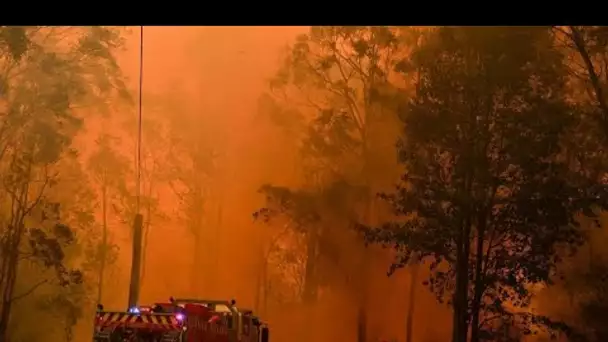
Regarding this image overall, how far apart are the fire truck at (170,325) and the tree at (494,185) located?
5.42 feet

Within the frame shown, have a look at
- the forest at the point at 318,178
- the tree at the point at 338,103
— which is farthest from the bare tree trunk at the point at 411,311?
the tree at the point at 338,103

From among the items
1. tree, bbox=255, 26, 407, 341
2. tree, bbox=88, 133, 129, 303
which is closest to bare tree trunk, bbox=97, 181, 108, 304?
tree, bbox=88, 133, 129, 303

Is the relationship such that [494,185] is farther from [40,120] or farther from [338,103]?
[40,120]

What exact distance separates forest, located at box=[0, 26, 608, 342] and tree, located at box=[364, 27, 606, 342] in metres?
0.02

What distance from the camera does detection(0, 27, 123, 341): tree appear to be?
21.4ft

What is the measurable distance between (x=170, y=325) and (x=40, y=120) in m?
2.76

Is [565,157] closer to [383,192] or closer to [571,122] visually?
[571,122]

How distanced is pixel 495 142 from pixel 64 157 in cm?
383

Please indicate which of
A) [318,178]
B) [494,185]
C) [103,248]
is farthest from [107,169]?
[494,185]

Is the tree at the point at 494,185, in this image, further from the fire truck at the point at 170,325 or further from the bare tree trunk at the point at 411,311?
the fire truck at the point at 170,325

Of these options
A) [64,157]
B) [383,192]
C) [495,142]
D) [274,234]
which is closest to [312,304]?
[274,234]

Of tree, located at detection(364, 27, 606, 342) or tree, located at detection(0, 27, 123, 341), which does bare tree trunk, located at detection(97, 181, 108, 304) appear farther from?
tree, located at detection(364, 27, 606, 342)

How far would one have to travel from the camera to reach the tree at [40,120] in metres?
6.52

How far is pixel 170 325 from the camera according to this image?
488 cm
